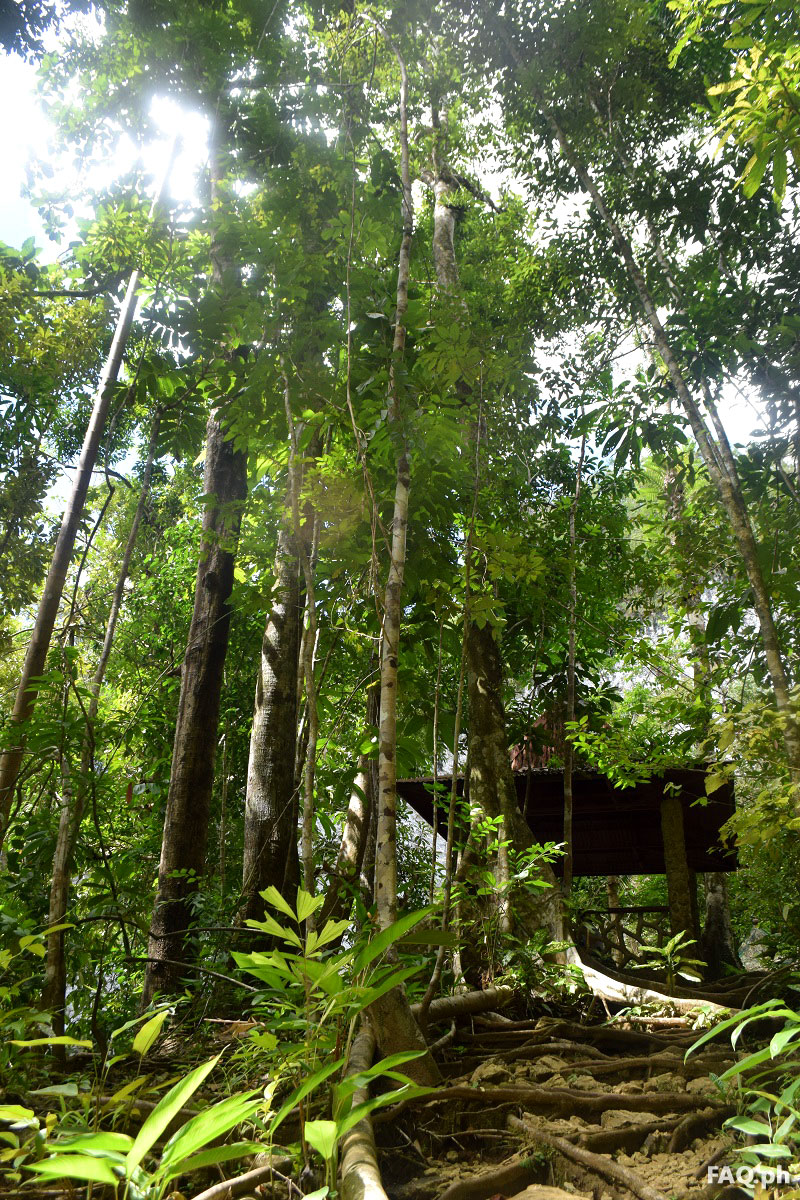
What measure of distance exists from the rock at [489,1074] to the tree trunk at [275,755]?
1.67 meters

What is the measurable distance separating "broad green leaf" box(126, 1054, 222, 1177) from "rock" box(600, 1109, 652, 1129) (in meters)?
1.70

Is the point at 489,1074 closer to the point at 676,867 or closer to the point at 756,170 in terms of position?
the point at 756,170

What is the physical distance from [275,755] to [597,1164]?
337cm

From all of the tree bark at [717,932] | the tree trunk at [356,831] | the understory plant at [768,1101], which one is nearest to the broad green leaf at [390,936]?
the understory plant at [768,1101]

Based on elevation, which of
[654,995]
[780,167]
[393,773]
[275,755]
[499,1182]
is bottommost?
[499,1182]

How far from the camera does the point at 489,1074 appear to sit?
2.77m

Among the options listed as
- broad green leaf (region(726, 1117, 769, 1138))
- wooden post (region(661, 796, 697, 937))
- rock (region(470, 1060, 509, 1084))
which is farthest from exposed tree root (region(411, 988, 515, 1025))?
wooden post (region(661, 796, 697, 937))

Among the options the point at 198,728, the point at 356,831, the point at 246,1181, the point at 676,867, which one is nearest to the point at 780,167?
the point at 246,1181

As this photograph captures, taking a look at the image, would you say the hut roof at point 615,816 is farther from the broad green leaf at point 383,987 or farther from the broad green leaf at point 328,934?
the broad green leaf at point 383,987

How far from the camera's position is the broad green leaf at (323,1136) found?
1.35m

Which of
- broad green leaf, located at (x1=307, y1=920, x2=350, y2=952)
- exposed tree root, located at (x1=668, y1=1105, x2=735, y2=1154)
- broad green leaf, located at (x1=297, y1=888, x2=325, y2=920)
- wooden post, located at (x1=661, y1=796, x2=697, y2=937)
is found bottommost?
exposed tree root, located at (x1=668, y1=1105, x2=735, y2=1154)

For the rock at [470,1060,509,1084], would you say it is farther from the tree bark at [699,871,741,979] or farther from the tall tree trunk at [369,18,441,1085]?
the tree bark at [699,871,741,979]

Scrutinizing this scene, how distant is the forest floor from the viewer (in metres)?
2.01

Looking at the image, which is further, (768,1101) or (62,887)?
(62,887)
